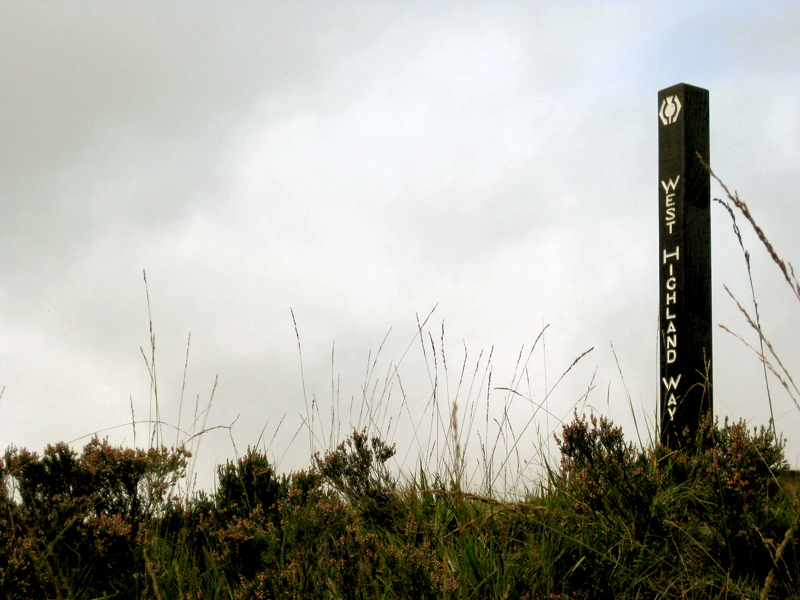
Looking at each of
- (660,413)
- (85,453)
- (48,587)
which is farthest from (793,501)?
(85,453)

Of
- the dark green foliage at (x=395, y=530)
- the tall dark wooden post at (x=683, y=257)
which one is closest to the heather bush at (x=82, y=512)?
the dark green foliage at (x=395, y=530)

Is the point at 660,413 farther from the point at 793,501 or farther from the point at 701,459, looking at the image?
the point at 793,501

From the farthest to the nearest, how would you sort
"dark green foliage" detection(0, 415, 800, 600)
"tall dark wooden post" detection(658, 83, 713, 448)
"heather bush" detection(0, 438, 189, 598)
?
"tall dark wooden post" detection(658, 83, 713, 448)
"heather bush" detection(0, 438, 189, 598)
"dark green foliage" detection(0, 415, 800, 600)

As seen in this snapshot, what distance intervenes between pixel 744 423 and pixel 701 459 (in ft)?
1.38

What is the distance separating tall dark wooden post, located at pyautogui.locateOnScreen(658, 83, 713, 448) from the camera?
5.05m

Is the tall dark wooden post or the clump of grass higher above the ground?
the tall dark wooden post

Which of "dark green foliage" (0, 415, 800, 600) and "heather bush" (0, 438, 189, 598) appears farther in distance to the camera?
"heather bush" (0, 438, 189, 598)

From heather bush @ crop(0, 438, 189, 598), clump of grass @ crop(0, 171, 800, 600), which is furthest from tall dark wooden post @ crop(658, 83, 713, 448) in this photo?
heather bush @ crop(0, 438, 189, 598)

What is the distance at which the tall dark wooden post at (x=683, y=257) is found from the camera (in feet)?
16.6

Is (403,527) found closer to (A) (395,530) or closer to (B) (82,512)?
(A) (395,530)

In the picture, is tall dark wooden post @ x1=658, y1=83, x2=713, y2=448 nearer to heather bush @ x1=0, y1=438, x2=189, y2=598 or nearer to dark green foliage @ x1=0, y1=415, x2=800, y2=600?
dark green foliage @ x1=0, y1=415, x2=800, y2=600

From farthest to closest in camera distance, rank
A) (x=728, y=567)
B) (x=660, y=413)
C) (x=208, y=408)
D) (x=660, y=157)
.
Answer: (x=660, y=157), (x=660, y=413), (x=208, y=408), (x=728, y=567)

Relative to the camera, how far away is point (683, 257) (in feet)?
17.1

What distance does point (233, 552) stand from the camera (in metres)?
3.37
